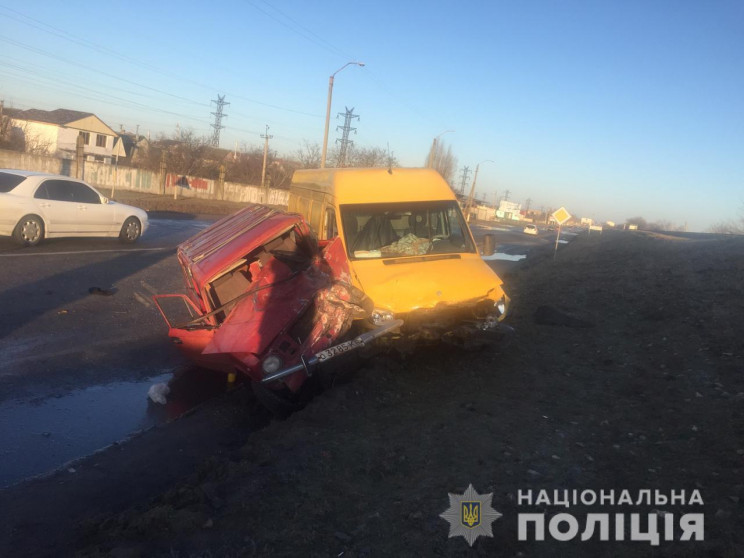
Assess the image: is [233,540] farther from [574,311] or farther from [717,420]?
[574,311]

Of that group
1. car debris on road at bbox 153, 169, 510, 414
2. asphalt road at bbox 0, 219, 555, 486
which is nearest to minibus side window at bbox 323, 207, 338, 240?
car debris on road at bbox 153, 169, 510, 414

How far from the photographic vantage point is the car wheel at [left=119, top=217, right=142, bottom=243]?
52.6 ft

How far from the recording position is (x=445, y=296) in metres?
6.30

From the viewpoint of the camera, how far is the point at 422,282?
6379 mm

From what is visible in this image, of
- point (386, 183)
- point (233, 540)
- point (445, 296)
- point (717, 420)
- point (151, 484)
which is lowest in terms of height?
point (151, 484)

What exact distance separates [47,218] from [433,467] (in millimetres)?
12854

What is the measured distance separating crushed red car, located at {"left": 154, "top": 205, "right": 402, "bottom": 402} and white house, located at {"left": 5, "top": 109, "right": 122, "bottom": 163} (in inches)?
2330

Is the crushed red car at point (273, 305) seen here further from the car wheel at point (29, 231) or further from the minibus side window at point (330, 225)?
the car wheel at point (29, 231)

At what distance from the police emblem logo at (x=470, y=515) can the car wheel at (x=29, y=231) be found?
43.0ft

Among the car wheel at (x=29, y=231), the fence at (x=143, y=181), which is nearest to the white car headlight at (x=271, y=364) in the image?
the car wheel at (x=29, y=231)

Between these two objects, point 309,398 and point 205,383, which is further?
point 205,383

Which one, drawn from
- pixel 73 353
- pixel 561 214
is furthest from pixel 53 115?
pixel 73 353

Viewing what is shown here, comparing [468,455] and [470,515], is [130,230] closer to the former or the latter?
[468,455]

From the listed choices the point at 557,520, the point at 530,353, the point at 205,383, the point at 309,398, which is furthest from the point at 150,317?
the point at 557,520
